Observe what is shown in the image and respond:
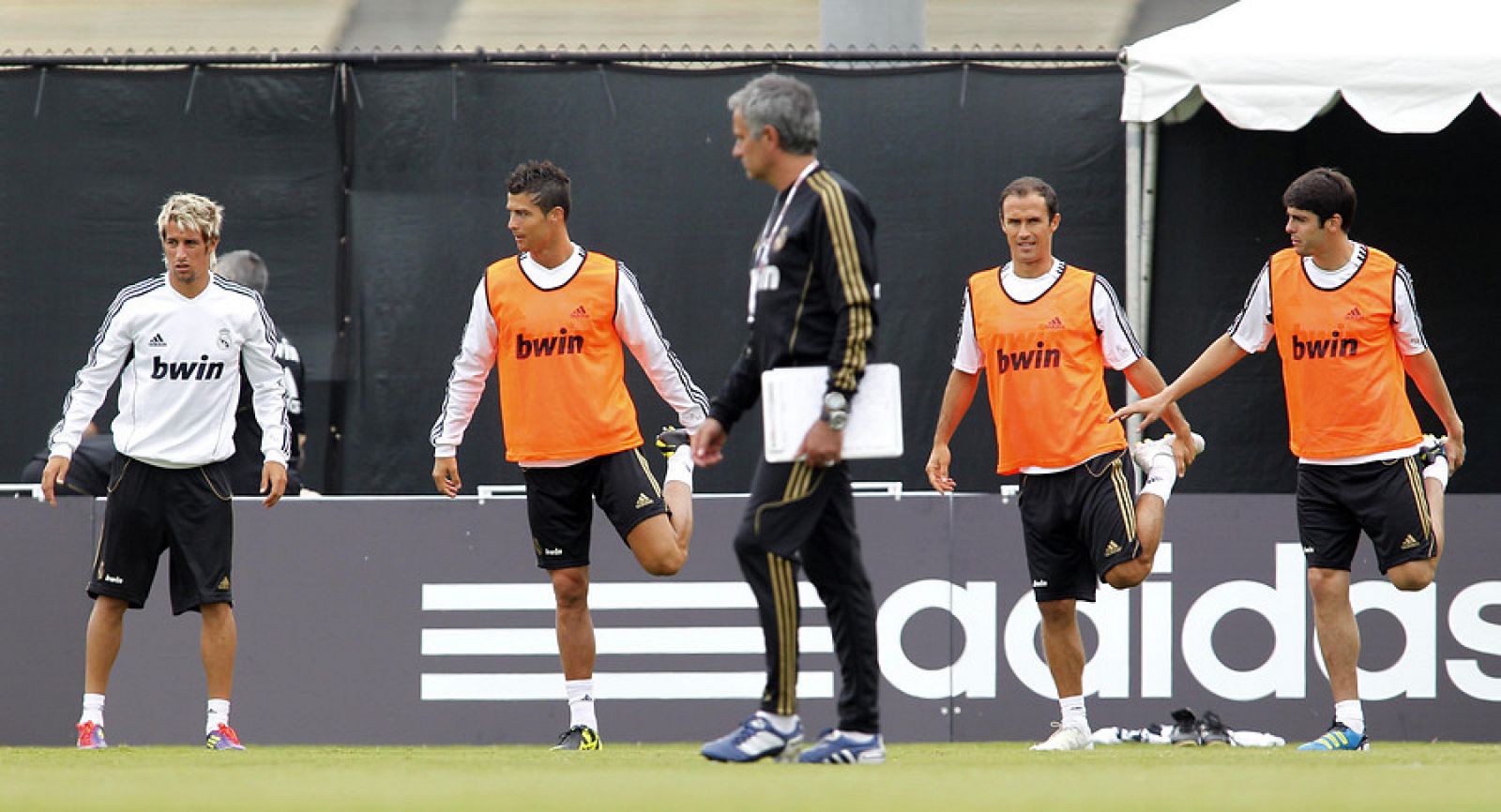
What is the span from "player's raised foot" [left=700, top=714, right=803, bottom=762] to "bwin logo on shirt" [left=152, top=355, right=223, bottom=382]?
315cm

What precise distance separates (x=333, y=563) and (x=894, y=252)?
332 centimetres

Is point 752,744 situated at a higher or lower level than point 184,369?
lower

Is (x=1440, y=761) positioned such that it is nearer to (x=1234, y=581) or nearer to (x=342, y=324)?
(x=1234, y=581)

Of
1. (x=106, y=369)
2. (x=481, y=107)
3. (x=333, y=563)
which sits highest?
(x=481, y=107)

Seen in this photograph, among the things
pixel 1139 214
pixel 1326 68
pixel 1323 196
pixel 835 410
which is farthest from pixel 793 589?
pixel 1326 68

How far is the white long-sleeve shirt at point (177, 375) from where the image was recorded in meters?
8.07

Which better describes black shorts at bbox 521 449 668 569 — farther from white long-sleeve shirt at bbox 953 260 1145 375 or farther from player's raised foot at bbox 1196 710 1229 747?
player's raised foot at bbox 1196 710 1229 747

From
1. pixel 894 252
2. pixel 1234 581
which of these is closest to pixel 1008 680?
pixel 1234 581

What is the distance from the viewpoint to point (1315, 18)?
983 centimetres

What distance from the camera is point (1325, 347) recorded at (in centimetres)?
793

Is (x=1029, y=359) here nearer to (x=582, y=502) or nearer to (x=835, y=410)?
(x=582, y=502)

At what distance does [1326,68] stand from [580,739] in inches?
185

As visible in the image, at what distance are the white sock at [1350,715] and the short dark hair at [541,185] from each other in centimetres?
360

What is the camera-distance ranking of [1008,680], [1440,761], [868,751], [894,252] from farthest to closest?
[894,252], [1008,680], [1440,761], [868,751]
